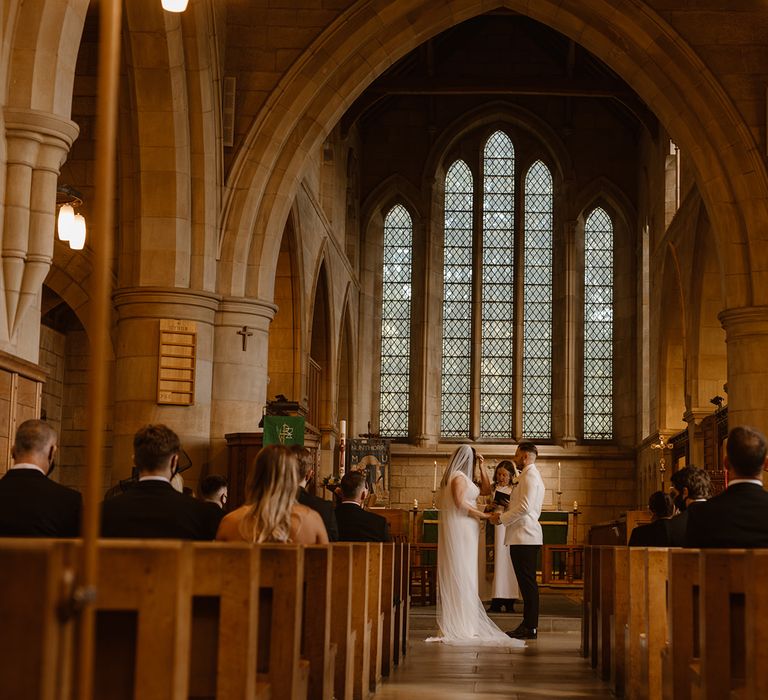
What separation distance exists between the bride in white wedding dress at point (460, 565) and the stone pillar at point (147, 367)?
11.9 ft

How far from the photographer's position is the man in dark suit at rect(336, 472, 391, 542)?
22.5ft

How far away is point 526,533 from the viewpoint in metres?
8.80

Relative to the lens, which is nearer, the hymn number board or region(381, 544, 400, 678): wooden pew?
region(381, 544, 400, 678): wooden pew

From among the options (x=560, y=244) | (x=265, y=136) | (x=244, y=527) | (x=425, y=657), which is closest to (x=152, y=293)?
(x=265, y=136)

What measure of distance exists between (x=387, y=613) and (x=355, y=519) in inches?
22.5

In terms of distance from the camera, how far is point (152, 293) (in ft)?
37.3

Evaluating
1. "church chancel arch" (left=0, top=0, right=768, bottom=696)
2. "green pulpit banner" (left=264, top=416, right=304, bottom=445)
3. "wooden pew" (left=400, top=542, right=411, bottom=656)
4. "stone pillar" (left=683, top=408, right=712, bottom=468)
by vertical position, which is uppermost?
"church chancel arch" (left=0, top=0, right=768, bottom=696)

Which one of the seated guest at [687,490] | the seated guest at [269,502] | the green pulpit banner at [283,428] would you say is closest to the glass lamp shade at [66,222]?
the green pulpit banner at [283,428]

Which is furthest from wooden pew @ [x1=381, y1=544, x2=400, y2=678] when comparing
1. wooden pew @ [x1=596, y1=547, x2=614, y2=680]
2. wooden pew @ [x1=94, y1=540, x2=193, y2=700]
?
wooden pew @ [x1=94, y1=540, x2=193, y2=700]

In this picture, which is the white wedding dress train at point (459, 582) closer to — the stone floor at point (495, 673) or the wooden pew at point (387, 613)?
the stone floor at point (495, 673)

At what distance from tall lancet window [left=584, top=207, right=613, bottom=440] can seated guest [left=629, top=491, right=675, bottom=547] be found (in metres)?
16.4

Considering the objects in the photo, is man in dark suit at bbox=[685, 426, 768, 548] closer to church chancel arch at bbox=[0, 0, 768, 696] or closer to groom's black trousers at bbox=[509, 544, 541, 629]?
church chancel arch at bbox=[0, 0, 768, 696]

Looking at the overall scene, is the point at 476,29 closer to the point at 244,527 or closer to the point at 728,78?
the point at 728,78

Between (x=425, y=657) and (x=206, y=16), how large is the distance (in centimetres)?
688
